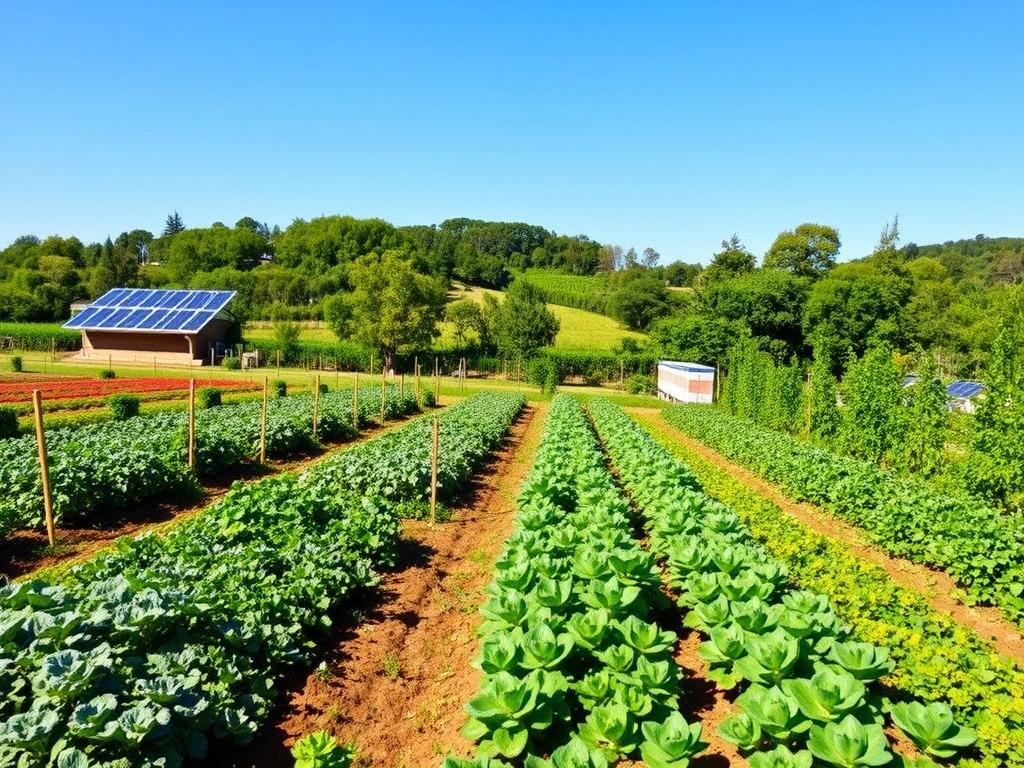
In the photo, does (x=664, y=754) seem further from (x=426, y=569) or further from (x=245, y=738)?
(x=426, y=569)

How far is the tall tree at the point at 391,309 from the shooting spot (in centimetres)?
4769

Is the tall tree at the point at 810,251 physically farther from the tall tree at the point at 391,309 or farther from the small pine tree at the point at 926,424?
the small pine tree at the point at 926,424

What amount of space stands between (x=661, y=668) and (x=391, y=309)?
4500 centimetres

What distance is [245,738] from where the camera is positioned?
13.9 feet

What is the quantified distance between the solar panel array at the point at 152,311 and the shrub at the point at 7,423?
31565 millimetres

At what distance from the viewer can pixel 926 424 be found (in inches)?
592

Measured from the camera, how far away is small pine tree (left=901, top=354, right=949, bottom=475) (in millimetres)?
14859

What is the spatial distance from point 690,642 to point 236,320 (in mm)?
55847

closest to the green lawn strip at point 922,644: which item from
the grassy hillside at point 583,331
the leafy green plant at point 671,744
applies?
the leafy green plant at point 671,744

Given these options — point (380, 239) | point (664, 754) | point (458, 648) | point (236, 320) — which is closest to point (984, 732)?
point (664, 754)

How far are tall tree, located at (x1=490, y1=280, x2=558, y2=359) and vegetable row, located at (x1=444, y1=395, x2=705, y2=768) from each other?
4505 cm

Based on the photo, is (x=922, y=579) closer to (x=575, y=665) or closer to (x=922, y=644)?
(x=922, y=644)

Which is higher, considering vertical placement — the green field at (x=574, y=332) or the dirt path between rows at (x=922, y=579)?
the green field at (x=574, y=332)

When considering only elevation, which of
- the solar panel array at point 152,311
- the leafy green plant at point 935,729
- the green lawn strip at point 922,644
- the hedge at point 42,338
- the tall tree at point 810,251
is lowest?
the green lawn strip at point 922,644
